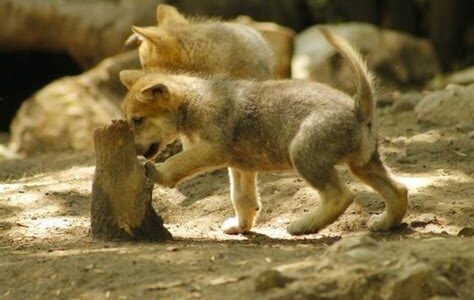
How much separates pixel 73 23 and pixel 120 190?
916 cm

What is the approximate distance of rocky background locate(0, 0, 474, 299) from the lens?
16.2ft

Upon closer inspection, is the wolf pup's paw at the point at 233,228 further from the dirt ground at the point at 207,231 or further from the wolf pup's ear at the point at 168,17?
the wolf pup's ear at the point at 168,17

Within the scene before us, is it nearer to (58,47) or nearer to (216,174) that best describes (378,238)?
(216,174)

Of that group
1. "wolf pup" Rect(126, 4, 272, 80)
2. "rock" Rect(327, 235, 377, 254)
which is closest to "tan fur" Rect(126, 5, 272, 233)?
"wolf pup" Rect(126, 4, 272, 80)

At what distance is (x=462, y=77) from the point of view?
15.3 meters

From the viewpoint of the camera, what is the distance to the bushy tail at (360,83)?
21.3 feet

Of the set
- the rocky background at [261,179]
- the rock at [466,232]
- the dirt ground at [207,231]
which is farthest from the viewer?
the rock at [466,232]

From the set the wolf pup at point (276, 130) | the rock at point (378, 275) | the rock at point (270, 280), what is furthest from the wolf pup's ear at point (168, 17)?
the rock at point (270, 280)

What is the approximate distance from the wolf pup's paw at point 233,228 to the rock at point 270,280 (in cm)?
272

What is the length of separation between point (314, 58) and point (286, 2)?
84.2 inches

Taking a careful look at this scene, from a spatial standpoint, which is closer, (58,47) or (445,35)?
(58,47)

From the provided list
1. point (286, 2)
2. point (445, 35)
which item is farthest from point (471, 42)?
point (286, 2)

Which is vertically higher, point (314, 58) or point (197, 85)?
point (197, 85)

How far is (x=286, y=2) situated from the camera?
17.6 m
